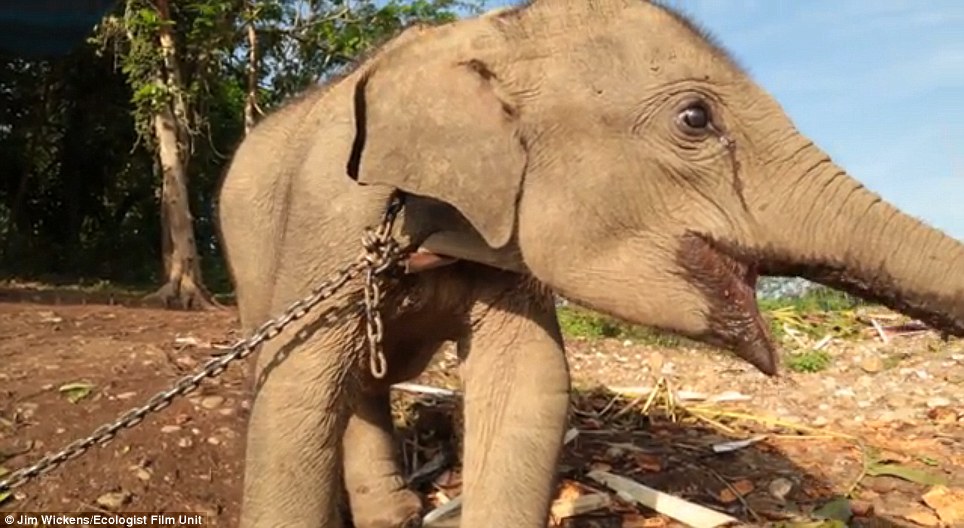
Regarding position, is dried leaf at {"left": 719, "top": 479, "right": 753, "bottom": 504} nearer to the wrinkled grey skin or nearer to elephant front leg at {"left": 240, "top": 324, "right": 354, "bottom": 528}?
the wrinkled grey skin

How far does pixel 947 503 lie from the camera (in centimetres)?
443

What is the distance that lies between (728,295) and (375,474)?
6.40ft

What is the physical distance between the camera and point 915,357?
369 inches

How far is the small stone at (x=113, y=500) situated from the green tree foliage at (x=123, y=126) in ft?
Result: 26.9

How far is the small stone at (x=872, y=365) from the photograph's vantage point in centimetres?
888

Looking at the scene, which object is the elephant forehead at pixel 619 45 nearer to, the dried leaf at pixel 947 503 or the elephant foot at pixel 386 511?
Answer: the elephant foot at pixel 386 511

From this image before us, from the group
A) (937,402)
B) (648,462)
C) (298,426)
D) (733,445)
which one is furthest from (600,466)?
(937,402)

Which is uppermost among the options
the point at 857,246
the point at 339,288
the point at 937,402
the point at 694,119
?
the point at 694,119

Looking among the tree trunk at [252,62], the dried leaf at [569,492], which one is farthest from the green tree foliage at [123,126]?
the dried leaf at [569,492]

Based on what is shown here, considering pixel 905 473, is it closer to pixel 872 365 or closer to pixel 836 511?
pixel 836 511

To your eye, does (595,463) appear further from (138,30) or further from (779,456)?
(138,30)

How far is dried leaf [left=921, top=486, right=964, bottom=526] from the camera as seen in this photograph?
431 centimetres

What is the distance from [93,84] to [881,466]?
16.3 metres

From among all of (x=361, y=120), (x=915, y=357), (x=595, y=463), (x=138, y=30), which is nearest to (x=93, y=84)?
(x=138, y=30)
